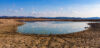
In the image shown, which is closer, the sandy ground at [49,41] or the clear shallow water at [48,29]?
the sandy ground at [49,41]

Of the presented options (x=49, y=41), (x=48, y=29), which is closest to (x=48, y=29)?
(x=48, y=29)

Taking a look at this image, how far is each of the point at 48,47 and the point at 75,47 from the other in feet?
8.20

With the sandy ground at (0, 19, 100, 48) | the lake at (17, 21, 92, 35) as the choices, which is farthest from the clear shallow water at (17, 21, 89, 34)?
the sandy ground at (0, 19, 100, 48)

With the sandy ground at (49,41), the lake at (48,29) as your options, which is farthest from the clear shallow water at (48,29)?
the sandy ground at (49,41)

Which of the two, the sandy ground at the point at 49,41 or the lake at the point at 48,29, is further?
the lake at the point at 48,29

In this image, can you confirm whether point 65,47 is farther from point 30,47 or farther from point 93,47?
point 30,47

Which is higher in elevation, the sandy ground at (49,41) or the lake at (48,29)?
the sandy ground at (49,41)

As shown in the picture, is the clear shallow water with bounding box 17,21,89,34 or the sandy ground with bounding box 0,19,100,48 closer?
the sandy ground with bounding box 0,19,100,48

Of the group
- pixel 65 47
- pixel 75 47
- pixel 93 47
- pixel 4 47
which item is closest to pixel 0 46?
pixel 4 47

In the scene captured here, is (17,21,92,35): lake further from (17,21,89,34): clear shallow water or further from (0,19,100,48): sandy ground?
(0,19,100,48): sandy ground

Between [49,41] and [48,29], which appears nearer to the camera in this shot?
[49,41]

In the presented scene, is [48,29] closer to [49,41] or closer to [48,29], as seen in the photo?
[48,29]

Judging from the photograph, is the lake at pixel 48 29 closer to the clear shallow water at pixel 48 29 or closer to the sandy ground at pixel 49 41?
the clear shallow water at pixel 48 29

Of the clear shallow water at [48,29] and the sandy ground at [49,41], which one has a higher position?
the sandy ground at [49,41]
